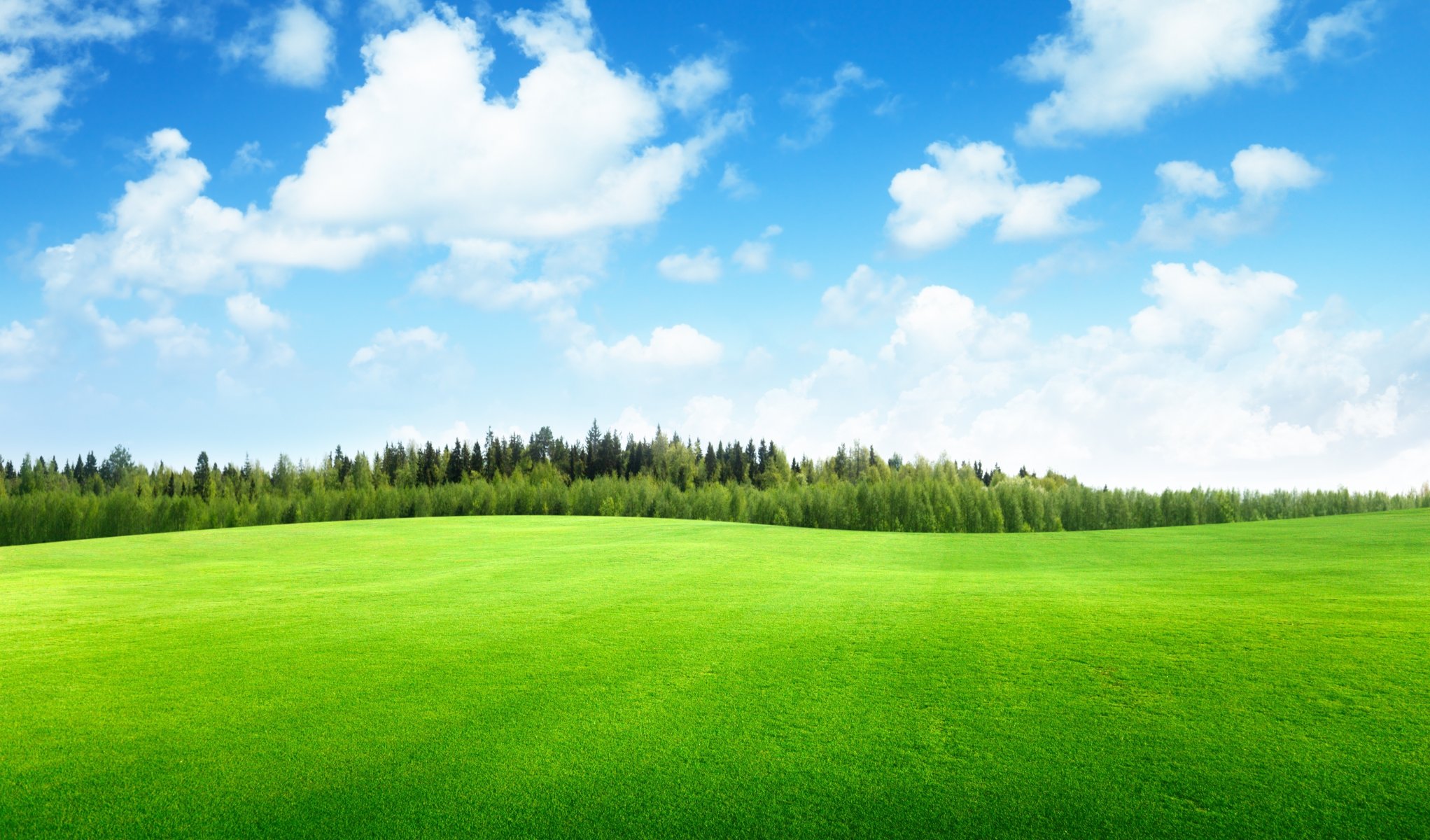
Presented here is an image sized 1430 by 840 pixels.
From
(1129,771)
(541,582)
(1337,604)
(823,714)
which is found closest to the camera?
(1129,771)

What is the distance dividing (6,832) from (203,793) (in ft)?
2.85

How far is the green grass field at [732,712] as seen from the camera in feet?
13.0

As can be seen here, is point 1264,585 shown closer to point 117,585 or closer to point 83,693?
point 83,693

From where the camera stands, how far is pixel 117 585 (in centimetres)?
1285

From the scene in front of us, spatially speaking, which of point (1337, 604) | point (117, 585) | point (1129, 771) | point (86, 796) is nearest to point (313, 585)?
point (117, 585)

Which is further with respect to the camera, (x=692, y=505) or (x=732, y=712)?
(x=692, y=505)

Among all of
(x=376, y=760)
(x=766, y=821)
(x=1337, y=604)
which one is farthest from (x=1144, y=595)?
(x=376, y=760)

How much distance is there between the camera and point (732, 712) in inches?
207

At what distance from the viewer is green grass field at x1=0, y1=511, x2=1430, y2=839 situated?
3.95 meters

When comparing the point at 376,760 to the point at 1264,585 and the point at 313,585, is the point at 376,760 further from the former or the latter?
the point at 1264,585

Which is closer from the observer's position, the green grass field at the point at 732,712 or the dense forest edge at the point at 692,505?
the green grass field at the point at 732,712

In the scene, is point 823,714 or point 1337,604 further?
point 1337,604

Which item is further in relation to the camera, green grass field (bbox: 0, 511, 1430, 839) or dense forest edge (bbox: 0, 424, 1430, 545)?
dense forest edge (bbox: 0, 424, 1430, 545)

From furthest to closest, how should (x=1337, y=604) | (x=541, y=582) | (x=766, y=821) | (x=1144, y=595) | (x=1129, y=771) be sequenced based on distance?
(x=541, y=582), (x=1144, y=595), (x=1337, y=604), (x=1129, y=771), (x=766, y=821)
